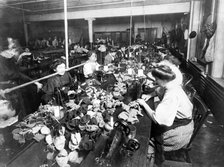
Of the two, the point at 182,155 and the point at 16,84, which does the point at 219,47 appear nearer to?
the point at 182,155

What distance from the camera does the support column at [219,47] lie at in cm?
251

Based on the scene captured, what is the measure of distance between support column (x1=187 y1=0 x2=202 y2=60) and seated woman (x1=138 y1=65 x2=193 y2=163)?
4.41 meters

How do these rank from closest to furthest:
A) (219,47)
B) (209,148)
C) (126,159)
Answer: (126,159)
(209,148)
(219,47)

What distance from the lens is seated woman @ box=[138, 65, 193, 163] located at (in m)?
1.28

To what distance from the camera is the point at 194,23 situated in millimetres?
5547

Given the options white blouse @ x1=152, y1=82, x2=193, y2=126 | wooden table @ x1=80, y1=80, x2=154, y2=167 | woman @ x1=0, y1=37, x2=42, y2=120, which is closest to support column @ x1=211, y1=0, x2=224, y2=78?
white blouse @ x1=152, y1=82, x2=193, y2=126

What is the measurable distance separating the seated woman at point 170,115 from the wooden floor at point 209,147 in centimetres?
55

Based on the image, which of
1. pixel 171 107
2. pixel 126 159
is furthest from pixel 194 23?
pixel 126 159

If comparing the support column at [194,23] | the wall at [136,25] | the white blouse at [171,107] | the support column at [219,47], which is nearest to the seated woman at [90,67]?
the support column at [219,47]

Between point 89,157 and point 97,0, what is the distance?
6835mm

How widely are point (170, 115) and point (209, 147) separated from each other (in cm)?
119

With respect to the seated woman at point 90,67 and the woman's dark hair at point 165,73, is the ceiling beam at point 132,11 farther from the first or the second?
the woman's dark hair at point 165,73

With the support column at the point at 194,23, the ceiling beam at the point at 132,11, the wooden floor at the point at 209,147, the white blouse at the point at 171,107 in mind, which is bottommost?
the wooden floor at the point at 209,147

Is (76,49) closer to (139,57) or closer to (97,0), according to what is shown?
(97,0)
